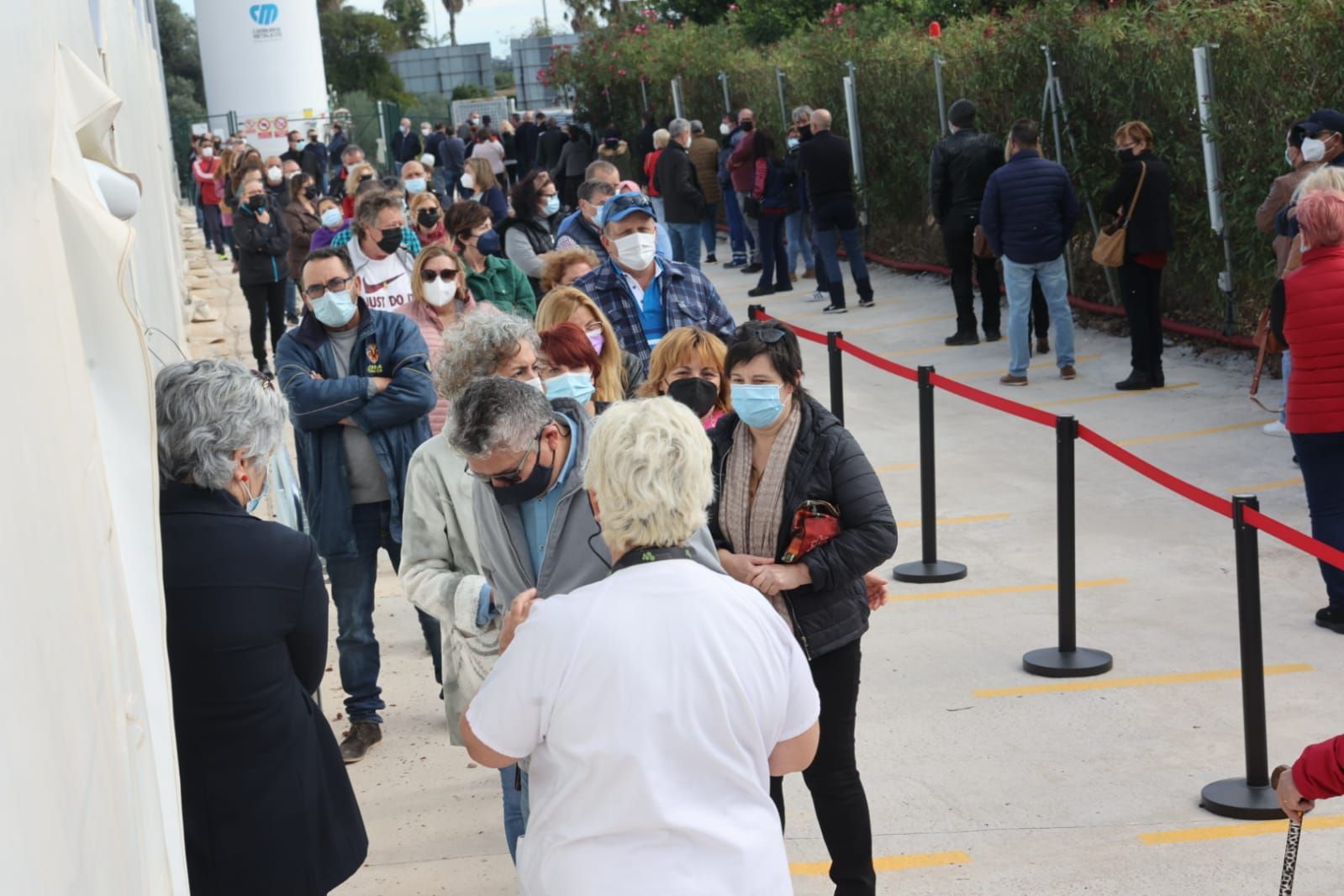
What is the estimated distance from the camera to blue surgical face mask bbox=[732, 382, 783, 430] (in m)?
4.43

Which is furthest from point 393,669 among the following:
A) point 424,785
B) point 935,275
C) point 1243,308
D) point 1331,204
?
point 935,275

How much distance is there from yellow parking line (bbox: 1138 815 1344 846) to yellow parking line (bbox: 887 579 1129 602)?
2631 millimetres

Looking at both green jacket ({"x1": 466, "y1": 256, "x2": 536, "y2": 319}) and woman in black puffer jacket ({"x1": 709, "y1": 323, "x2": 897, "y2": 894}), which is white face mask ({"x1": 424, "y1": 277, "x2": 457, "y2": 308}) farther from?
woman in black puffer jacket ({"x1": 709, "y1": 323, "x2": 897, "y2": 894})

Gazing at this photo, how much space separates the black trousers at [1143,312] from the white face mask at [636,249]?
5.81 meters

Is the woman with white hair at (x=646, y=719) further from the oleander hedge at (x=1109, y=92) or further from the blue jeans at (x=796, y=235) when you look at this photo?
the blue jeans at (x=796, y=235)

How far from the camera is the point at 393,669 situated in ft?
23.7

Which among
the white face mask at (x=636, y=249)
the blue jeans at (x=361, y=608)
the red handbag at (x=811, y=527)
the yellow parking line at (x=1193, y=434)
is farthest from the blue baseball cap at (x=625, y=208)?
the yellow parking line at (x=1193, y=434)

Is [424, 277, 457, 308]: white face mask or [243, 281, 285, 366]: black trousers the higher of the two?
[424, 277, 457, 308]: white face mask

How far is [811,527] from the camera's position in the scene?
436 centimetres

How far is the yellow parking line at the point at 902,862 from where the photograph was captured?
202 inches

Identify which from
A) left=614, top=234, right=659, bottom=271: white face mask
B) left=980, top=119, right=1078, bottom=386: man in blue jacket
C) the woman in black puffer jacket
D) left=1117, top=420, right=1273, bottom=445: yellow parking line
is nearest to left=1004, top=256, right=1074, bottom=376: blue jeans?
left=980, top=119, right=1078, bottom=386: man in blue jacket

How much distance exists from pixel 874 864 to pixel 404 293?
4.10m

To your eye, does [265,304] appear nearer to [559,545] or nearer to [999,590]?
[999,590]

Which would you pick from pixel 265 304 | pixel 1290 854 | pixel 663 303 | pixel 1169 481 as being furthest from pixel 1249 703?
pixel 265 304
